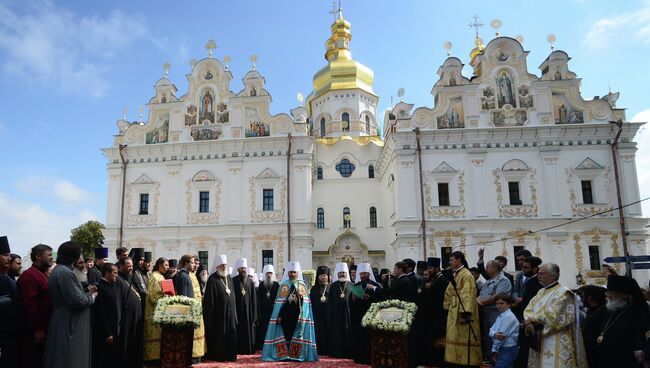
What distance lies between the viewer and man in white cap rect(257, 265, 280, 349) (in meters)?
12.7

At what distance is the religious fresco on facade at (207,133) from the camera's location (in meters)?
26.7

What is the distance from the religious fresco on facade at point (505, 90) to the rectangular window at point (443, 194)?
5.06 metres

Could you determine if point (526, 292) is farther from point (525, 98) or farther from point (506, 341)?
point (525, 98)

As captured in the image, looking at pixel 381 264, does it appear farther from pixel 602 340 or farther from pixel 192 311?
pixel 602 340

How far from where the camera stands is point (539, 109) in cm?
2555

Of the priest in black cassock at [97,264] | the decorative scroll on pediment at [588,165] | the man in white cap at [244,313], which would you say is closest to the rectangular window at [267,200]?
the man in white cap at [244,313]

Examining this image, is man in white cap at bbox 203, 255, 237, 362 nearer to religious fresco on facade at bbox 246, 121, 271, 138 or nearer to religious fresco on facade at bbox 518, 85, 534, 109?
religious fresco on facade at bbox 246, 121, 271, 138

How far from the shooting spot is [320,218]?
30.1 metres

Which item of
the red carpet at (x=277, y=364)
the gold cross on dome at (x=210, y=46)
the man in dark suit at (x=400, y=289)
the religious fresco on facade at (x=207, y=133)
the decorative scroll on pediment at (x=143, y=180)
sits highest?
the gold cross on dome at (x=210, y=46)

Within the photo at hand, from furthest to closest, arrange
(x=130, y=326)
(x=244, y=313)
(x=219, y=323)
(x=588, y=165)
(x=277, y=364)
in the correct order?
1. (x=588, y=165)
2. (x=244, y=313)
3. (x=219, y=323)
4. (x=277, y=364)
5. (x=130, y=326)

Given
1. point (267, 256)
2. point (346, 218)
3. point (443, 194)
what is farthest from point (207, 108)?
point (443, 194)

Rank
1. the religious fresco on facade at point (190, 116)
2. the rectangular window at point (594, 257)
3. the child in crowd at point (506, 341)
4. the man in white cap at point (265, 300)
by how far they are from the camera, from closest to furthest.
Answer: the child in crowd at point (506, 341) < the man in white cap at point (265, 300) < the rectangular window at point (594, 257) < the religious fresco on facade at point (190, 116)

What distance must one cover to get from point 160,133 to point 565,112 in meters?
20.8

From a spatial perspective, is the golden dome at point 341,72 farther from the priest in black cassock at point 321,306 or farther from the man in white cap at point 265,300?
the priest in black cassock at point 321,306
